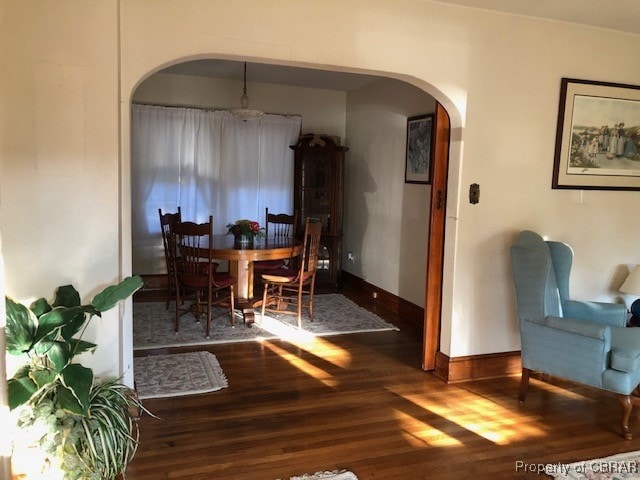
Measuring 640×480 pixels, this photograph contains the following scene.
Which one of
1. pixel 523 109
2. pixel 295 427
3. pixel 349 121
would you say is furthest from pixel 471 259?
pixel 349 121

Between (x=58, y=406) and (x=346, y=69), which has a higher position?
(x=346, y=69)

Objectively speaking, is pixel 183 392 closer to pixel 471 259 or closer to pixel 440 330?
pixel 440 330

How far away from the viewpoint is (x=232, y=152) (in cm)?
646

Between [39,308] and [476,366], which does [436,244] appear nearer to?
[476,366]

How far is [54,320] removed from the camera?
7.12 ft

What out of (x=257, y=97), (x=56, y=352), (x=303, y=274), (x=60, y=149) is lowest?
(x=303, y=274)

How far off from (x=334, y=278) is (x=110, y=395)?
4278 millimetres

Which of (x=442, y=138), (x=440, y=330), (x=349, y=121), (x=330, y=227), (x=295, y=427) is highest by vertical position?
(x=349, y=121)

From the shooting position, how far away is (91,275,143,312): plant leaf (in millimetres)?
2326

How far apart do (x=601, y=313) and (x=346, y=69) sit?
7.66 ft

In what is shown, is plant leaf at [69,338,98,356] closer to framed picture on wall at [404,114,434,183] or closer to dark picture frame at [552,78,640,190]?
dark picture frame at [552,78,640,190]

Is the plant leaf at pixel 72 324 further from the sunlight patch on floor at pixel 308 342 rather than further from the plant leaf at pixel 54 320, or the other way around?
the sunlight patch on floor at pixel 308 342

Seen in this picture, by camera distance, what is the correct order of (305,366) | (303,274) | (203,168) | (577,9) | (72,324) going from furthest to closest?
(203,168)
(303,274)
(305,366)
(577,9)
(72,324)

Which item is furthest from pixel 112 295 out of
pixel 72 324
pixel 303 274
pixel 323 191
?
pixel 323 191
